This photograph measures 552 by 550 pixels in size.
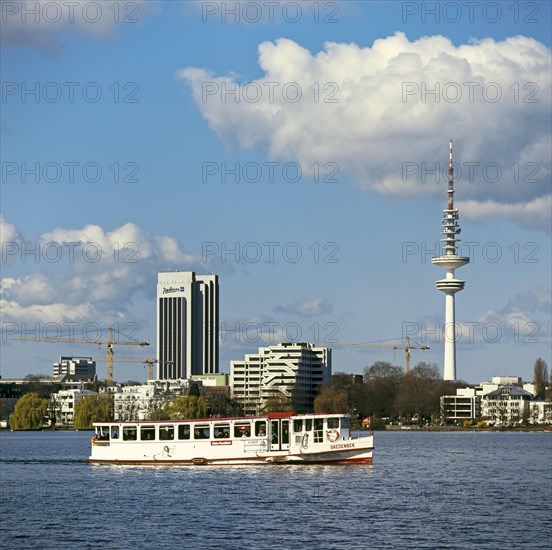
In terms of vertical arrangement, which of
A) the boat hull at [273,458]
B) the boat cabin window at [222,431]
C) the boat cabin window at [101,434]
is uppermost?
the boat cabin window at [222,431]

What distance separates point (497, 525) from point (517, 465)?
53558 mm

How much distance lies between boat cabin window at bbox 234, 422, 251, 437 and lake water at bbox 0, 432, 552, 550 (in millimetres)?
3249

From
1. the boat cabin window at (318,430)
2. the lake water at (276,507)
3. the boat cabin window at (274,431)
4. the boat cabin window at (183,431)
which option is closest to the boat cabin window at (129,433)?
the lake water at (276,507)

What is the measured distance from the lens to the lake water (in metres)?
58.4

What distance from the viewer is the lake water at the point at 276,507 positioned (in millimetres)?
58375

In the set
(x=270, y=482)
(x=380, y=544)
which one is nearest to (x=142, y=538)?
(x=380, y=544)

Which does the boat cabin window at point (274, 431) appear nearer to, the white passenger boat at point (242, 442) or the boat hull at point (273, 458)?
the white passenger boat at point (242, 442)

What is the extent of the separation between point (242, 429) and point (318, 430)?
6693 mm

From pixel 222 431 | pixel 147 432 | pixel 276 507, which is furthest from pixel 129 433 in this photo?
pixel 276 507

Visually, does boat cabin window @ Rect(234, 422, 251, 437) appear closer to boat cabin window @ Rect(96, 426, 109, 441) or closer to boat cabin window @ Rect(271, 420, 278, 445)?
boat cabin window @ Rect(271, 420, 278, 445)

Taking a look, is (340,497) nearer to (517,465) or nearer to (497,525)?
(497,525)

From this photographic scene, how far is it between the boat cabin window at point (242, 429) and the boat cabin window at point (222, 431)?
108 cm

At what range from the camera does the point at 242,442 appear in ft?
339

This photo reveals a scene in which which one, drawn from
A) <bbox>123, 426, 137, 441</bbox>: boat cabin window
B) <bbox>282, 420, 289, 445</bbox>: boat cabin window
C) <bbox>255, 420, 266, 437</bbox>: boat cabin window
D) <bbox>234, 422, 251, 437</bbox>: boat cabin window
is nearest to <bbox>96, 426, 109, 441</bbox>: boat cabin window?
<bbox>123, 426, 137, 441</bbox>: boat cabin window
